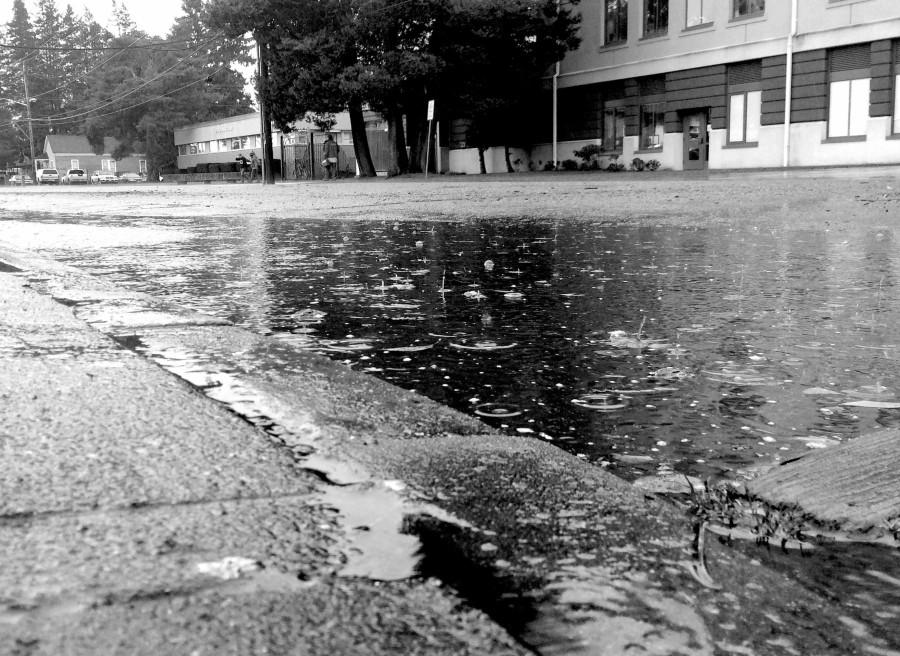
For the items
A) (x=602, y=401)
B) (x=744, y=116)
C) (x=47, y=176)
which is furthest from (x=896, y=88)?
(x=47, y=176)

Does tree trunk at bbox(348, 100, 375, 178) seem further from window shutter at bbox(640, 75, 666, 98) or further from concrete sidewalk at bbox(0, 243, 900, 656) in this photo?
concrete sidewalk at bbox(0, 243, 900, 656)

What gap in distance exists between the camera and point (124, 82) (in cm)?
7431

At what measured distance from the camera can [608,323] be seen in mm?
4043

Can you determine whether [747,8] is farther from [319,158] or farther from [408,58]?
[319,158]

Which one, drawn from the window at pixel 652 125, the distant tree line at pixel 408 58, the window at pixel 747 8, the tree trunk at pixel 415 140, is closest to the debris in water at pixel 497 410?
the window at pixel 747 8

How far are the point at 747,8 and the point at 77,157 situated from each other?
334 ft

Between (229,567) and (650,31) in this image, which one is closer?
(229,567)

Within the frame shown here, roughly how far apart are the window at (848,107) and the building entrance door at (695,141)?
5136 mm

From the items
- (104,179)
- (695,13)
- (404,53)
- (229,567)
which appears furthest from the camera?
(104,179)

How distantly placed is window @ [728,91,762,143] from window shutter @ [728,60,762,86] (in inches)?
16.1

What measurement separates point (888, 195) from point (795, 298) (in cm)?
792

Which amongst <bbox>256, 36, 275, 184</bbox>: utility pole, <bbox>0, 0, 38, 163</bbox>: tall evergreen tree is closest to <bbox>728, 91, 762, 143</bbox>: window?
<bbox>256, 36, 275, 184</bbox>: utility pole

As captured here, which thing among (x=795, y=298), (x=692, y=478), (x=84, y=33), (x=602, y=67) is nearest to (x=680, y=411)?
(x=692, y=478)

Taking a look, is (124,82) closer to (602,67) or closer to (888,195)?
(602,67)
